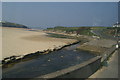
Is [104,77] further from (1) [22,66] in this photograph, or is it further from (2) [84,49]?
(2) [84,49]

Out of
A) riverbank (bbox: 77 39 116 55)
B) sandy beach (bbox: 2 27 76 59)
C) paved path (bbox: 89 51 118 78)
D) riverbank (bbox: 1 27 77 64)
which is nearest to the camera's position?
paved path (bbox: 89 51 118 78)

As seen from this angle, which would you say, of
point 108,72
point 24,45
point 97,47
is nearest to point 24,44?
point 24,45

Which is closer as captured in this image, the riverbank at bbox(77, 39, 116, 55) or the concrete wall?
the concrete wall

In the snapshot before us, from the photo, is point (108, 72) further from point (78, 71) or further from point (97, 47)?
point (97, 47)

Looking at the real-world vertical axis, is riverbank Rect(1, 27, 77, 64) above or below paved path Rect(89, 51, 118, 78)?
above

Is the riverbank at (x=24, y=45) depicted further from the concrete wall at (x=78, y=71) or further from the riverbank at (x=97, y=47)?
the concrete wall at (x=78, y=71)

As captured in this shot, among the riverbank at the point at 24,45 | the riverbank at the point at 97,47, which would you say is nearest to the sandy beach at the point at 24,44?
the riverbank at the point at 24,45

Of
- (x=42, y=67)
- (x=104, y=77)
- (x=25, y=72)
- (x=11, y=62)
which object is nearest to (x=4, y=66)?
(x=11, y=62)

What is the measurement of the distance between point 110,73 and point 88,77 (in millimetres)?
1966

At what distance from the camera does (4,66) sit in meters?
13.8

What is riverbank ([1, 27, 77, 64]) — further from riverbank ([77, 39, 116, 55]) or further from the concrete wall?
the concrete wall

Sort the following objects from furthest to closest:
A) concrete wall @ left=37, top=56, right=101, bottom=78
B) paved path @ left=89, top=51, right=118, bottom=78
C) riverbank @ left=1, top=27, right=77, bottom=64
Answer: riverbank @ left=1, top=27, right=77, bottom=64, paved path @ left=89, top=51, right=118, bottom=78, concrete wall @ left=37, top=56, right=101, bottom=78

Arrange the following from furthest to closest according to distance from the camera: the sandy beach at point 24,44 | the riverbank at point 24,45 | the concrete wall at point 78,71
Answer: the sandy beach at point 24,44 < the riverbank at point 24,45 < the concrete wall at point 78,71

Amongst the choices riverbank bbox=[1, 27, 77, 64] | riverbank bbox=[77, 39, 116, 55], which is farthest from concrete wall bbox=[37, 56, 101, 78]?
riverbank bbox=[77, 39, 116, 55]
